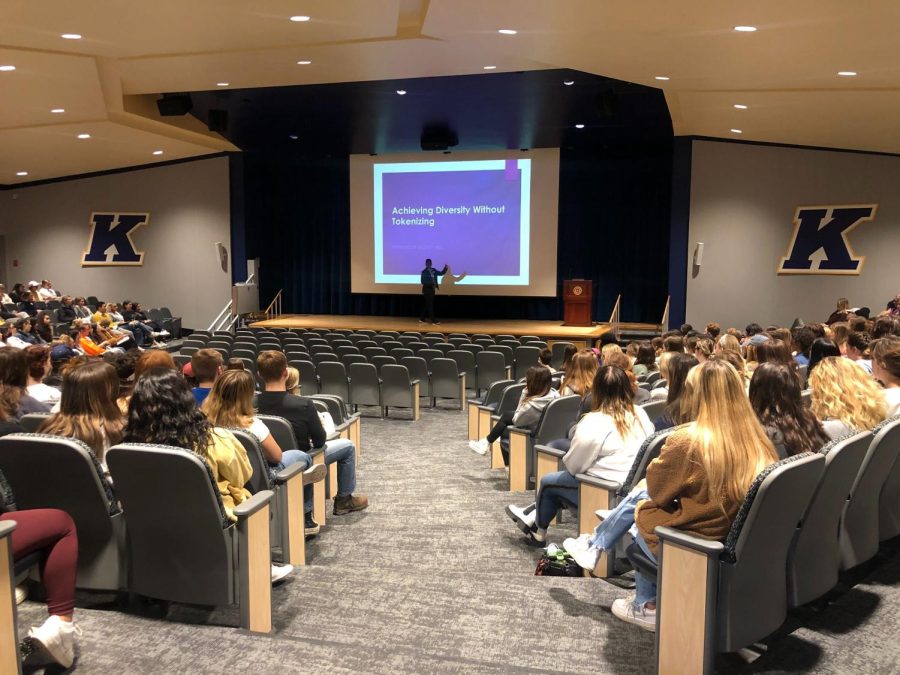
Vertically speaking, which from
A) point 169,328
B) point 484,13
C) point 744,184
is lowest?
point 169,328

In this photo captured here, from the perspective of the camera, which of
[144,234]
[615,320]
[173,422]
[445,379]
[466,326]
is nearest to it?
[173,422]

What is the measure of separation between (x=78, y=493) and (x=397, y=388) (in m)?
5.79

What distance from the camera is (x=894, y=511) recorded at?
342 centimetres

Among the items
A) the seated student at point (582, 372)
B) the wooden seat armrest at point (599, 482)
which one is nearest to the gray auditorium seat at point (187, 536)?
the wooden seat armrest at point (599, 482)

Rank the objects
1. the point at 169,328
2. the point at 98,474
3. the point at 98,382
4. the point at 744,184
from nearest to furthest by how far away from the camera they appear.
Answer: the point at 98,474 < the point at 98,382 < the point at 744,184 < the point at 169,328

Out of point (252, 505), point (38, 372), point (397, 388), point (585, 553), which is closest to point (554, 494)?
point (585, 553)

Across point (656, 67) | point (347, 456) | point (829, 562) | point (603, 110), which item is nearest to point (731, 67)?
point (656, 67)

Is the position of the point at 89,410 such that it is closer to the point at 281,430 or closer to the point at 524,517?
the point at 281,430

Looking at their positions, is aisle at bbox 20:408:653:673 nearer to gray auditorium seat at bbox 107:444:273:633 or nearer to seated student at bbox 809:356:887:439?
gray auditorium seat at bbox 107:444:273:633

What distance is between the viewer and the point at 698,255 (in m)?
14.1

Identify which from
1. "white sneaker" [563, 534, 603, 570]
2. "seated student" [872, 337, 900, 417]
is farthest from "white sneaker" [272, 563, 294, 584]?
"seated student" [872, 337, 900, 417]

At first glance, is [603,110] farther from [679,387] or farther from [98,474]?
[98,474]

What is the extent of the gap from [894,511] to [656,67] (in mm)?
6592

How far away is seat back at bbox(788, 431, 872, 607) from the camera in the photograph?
8.84 ft
